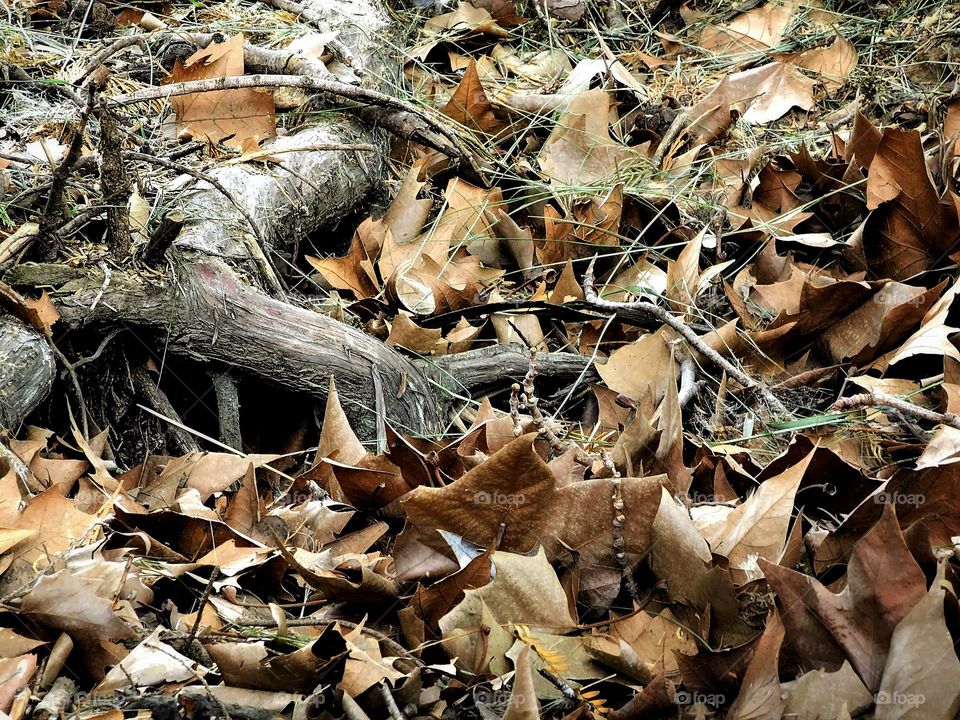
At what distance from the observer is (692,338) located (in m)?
2.21

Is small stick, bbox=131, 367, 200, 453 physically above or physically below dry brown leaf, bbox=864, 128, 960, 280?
below

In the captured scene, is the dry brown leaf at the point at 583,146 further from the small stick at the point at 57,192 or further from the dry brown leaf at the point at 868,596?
the dry brown leaf at the point at 868,596

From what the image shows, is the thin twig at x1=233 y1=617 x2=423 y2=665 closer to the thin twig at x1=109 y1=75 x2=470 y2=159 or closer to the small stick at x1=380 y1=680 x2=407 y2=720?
the small stick at x1=380 y1=680 x2=407 y2=720

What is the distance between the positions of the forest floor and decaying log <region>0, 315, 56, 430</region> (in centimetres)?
2

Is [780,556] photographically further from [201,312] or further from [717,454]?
[201,312]

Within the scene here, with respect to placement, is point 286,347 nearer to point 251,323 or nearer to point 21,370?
point 251,323

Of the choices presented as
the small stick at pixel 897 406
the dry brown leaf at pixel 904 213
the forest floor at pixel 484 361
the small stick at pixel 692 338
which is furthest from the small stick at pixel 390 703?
the dry brown leaf at pixel 904 213

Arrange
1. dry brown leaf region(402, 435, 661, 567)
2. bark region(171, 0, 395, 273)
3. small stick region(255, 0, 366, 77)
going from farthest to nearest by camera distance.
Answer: small stick region(255, 0, 366, 77) < bark region(171, 0, 395, 273) < dry brown leaf region(402, 435, 661, 567)

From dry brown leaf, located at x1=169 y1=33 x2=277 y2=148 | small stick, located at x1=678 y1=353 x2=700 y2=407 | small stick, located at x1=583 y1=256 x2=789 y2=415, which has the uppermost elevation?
dry brown leaf, located at x1=169 y1=33 x2=277 y2=148

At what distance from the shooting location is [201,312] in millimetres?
2121

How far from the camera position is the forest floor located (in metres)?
1.37

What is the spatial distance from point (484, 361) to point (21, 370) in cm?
109

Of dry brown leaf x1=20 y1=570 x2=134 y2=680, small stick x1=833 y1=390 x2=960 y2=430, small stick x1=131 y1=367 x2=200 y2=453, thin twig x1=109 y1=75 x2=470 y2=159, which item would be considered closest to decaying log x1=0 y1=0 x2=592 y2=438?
small stick x1=131 y1=367 x2=200 y2=453

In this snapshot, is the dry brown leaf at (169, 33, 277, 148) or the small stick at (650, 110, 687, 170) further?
the small stick at (650, 110, 687, 170)
